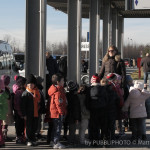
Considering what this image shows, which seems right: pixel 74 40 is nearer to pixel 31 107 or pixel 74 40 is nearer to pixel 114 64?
pixel 114 64

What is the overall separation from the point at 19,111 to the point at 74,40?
590 cm

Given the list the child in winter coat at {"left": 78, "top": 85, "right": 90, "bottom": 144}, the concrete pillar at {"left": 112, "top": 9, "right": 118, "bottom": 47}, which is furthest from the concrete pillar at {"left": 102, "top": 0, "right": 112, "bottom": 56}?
the child in winter coat at {"left": 78, "top": 85, "right": 90, "bottom": 144}

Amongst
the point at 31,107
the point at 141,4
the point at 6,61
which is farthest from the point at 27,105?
the point at 6,61

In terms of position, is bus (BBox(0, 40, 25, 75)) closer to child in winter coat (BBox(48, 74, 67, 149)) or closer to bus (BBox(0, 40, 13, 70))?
bus (BBox(0, 40, 13, 70))

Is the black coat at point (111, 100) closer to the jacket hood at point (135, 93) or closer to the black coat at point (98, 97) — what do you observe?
the black coat at point (98, 97)

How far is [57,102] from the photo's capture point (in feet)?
27.2

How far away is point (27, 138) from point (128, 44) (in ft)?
422

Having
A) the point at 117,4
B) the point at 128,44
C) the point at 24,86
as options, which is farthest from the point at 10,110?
the point at 128,44

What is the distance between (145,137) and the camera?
9.40m

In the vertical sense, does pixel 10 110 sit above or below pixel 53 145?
above

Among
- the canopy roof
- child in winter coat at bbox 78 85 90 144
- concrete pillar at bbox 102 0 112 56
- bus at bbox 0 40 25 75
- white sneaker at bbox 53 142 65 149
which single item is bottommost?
white sneaker at bbox 53 142 65 149

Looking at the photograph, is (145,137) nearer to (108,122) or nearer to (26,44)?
(108,122)

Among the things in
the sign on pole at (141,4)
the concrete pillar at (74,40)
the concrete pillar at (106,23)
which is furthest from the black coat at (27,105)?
the concrete pillar at (106,23)

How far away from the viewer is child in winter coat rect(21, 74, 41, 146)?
8.42 m
